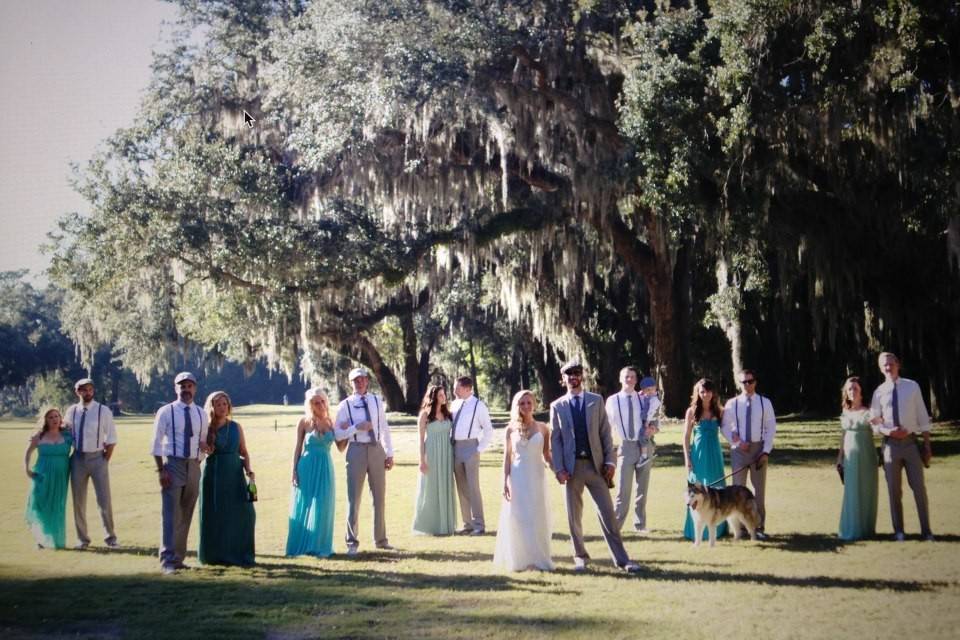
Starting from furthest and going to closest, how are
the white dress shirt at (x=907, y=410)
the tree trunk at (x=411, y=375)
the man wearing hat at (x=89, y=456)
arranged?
the tree trunk at (x=411, y=375) < the man wearing hat at (x=89, y=456) < the white dress shirt at (x=907, y=410)

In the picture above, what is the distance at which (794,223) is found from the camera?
20.1 m

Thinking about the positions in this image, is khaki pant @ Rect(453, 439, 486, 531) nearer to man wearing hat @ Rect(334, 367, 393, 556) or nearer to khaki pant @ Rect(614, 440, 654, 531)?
man wearing hat @ Rect(334, 367, 393, 556)

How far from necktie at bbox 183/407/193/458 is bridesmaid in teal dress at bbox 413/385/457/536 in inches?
113

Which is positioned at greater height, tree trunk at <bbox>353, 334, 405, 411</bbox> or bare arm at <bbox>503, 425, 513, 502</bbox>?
tree trunk at <bbox>353, 334, 405, 411</bbox>

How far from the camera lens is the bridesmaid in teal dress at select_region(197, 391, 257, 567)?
891 cm

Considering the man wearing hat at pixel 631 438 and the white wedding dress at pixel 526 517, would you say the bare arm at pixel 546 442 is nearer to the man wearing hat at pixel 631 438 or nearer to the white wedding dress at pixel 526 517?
the white wedding dress at pixel 526 517

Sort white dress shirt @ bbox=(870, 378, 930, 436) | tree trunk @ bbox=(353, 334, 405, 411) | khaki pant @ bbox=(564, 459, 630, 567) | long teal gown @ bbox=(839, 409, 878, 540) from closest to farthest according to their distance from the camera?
khaki pant @ bbox=(564, 459, 630, 567)
white dress shirt @ bbox=(870, 378, 930, 436)
long teal gown @ bbox=(839, 409, 878, 540)
tree trunk @ bbox=(353, 334, 405, 411)

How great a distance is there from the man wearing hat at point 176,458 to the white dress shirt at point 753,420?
16.3 ft

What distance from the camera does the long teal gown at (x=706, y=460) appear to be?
393 inches

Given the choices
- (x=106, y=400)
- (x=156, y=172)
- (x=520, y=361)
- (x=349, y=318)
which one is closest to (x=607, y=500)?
(x=156, y=172)

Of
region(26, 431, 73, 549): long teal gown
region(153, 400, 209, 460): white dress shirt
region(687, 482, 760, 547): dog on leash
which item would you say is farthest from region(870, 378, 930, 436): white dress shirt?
region(26, 431, 73, 549): long teal gown

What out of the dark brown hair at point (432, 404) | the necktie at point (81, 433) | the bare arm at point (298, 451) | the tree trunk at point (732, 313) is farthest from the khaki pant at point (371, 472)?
the tree trunk at point (732, 313)

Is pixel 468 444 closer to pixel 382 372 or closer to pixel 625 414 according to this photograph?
pixel 625 414

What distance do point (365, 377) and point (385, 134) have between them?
12207mm
